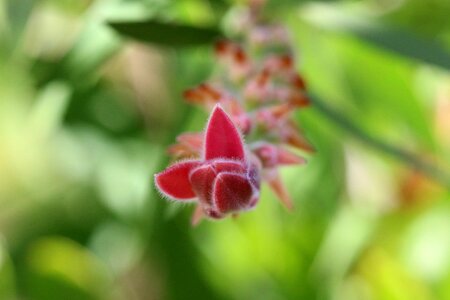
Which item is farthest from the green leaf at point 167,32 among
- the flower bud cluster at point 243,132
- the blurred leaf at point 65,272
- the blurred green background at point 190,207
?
the blurred leaf at point 65,272

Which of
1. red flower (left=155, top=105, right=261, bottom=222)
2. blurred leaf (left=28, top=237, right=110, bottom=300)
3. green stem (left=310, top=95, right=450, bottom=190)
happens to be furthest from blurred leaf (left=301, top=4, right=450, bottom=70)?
blurred leaf (left=28, top=237, right=110, bottom=300)

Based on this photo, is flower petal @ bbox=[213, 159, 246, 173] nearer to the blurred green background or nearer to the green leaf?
the green leaf

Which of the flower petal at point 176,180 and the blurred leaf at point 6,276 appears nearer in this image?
the flower petal at point 176,180

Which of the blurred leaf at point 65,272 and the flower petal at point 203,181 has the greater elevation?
the flower petal at point 203,181

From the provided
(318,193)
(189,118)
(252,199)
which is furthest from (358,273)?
(252,199)

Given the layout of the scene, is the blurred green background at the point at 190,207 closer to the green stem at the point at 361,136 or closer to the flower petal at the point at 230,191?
the green stem at the point at 361,136

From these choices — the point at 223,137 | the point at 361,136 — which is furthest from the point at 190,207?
the point at 223,137
